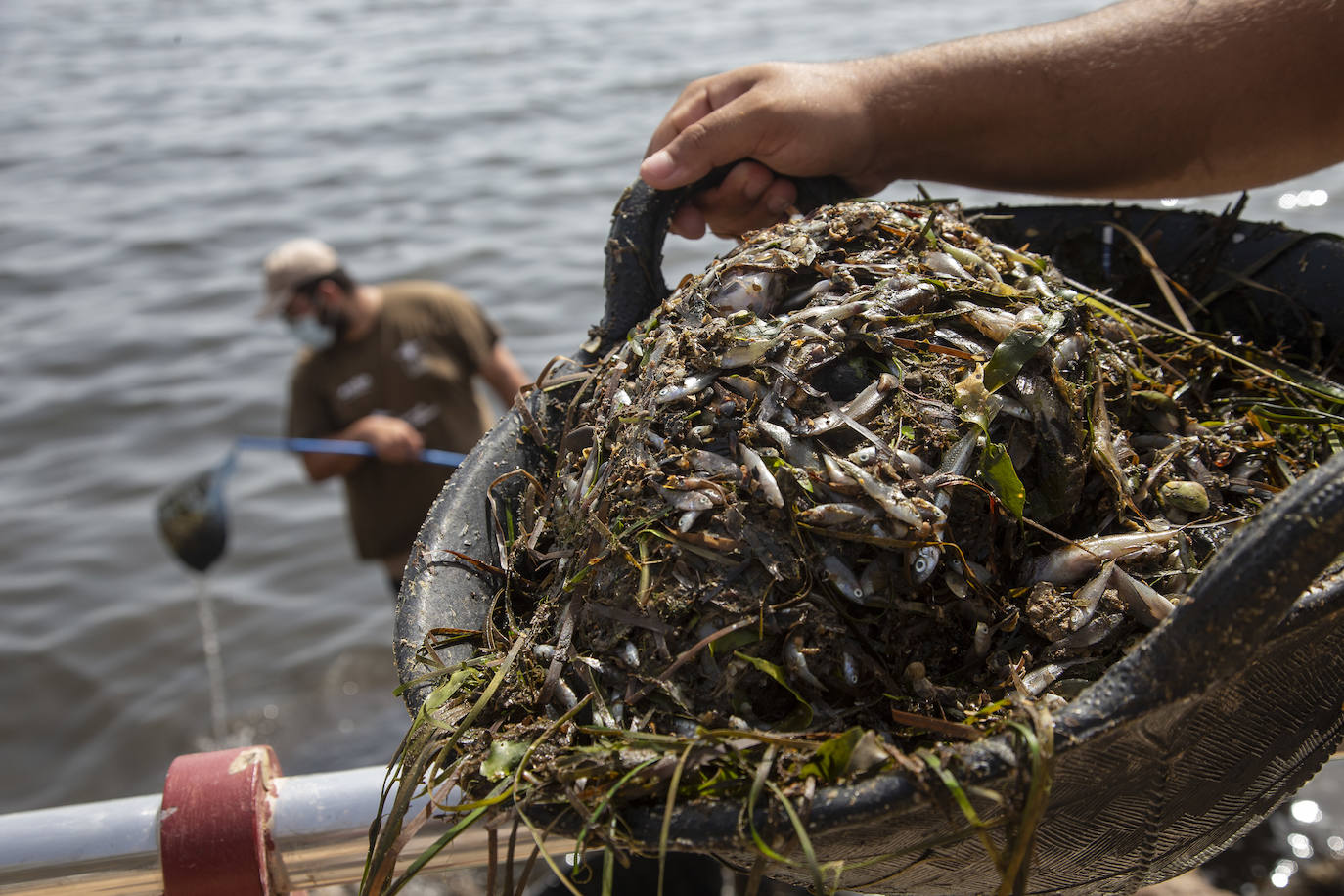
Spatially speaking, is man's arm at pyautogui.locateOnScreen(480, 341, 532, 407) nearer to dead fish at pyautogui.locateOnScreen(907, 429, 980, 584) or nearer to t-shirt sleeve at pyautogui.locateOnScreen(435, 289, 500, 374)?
t-shirt sleeve at pyautogui.locateOnScreen(435, 289, 500, 374)

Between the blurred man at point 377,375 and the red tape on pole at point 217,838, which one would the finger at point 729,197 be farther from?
the blurred man at point 377,375

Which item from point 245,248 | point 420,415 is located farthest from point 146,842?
point 245,248

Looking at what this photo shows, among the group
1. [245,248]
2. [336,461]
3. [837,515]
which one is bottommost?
[336,461]

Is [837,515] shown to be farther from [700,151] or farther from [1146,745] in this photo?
[700,151]

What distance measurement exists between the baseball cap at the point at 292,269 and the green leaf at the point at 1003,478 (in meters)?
5.04

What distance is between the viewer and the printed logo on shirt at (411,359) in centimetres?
574

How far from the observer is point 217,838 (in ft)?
4.97

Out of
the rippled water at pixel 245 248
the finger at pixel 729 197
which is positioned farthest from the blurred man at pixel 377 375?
the finger at pixel 729 197

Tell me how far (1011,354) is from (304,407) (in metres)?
5.09

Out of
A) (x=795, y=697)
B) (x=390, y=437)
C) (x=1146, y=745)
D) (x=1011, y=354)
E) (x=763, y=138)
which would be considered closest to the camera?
(x=1146, y=745)

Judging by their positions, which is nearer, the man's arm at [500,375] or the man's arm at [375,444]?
the man's arm at [375,444]

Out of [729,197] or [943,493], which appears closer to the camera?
[943,493]

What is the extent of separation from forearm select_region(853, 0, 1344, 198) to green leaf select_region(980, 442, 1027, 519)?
0.96 m

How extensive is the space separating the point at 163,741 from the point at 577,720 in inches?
221
